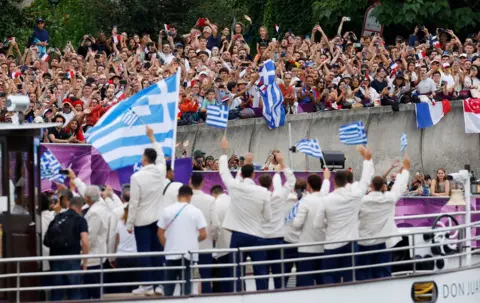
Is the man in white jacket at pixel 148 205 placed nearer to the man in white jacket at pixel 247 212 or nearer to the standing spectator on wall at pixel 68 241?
the standing spectator on wall at pixel 68 241

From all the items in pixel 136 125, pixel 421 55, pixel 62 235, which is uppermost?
pixel 421 55

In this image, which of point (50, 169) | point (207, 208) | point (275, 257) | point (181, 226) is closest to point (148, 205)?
point (181, 226)

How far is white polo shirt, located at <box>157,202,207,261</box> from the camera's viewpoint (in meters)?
19.8

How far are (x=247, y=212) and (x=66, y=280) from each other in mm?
2356

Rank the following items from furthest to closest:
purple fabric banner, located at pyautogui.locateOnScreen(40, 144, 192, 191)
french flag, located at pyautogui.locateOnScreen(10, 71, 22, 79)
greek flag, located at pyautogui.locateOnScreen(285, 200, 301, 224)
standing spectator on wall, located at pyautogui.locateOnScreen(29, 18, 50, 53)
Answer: standing spectator on wall, located at pyautogui.locateOnScreen(29, 18, 50, 53)
french flag, located at pyautogui.locateOnScreen(10, 71, 22, 79)
purple fabric banner, located at pyautogui.locateOnScreen(40, 144, 192, 191)
greek flag, located at pyautogui.locateOnScreen(285, 200, 301, 224)

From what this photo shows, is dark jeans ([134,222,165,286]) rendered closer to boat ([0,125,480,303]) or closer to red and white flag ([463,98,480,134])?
boat ([0,125,480,303])

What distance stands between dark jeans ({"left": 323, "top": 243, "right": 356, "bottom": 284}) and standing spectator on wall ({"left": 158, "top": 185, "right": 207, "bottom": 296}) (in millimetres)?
1816

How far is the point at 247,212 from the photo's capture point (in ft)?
67.1

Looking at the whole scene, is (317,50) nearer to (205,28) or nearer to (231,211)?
(205,28)

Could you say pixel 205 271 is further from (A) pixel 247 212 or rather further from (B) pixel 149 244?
(A) pixel 247 212

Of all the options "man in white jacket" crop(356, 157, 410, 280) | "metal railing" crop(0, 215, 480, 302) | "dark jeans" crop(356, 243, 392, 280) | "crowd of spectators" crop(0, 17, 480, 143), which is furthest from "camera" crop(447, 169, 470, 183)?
"crowd of spectators" crop(0, 17, 480, 143)

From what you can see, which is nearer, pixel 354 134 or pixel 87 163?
pixel 354 134

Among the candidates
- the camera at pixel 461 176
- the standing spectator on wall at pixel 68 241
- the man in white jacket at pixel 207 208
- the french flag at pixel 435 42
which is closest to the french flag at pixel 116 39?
the french flag at pixel 435 42

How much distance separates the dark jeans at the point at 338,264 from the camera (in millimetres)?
20906
